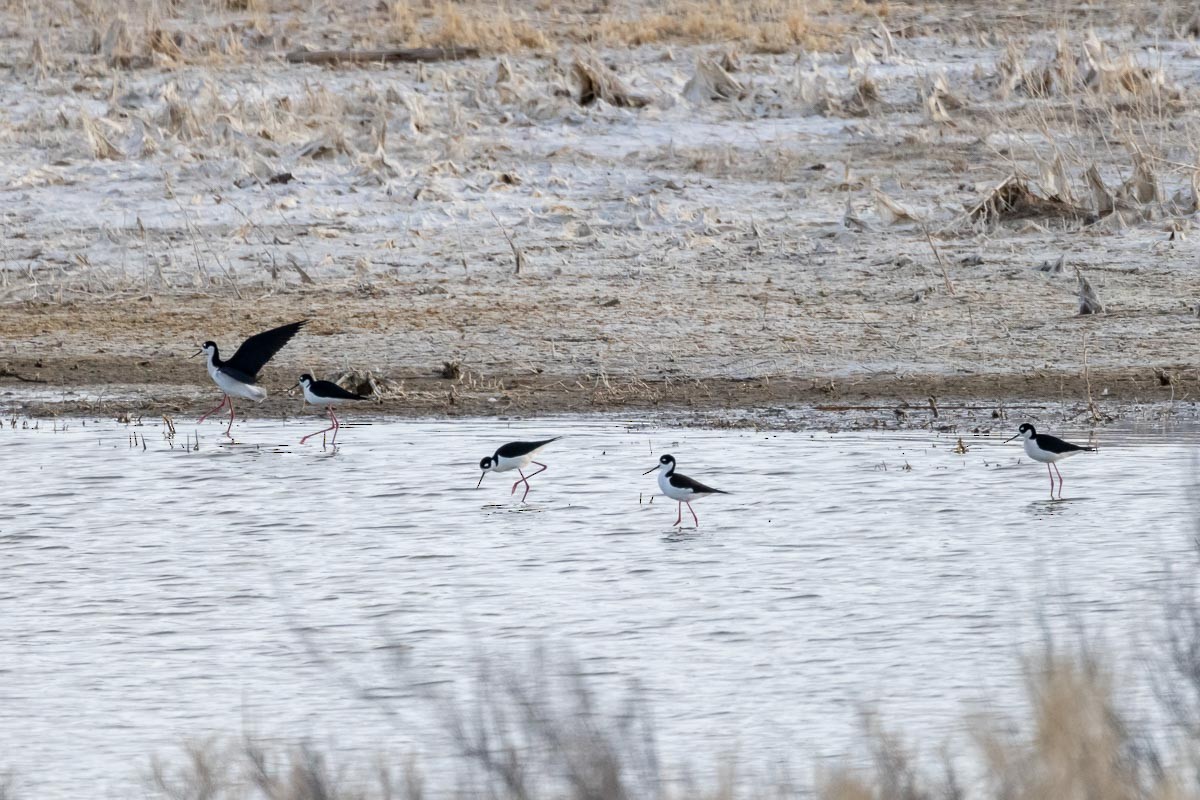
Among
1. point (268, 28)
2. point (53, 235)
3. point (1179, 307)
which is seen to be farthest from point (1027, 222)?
point (268, 28)

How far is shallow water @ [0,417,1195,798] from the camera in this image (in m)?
5.88

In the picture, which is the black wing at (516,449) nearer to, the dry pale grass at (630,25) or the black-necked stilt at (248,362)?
the black-necked stilt at (248,362)

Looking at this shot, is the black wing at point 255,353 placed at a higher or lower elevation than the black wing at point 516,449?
higher

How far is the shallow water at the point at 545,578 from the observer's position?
19.3 ft

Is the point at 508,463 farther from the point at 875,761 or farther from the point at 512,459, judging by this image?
the point at 875,761

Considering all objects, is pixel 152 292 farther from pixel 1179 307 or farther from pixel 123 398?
pixel 1179 307

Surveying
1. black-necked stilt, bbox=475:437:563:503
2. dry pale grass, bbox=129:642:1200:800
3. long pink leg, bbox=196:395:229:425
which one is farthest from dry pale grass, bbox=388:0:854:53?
dry pale grass, bbox=129:642:1200:800

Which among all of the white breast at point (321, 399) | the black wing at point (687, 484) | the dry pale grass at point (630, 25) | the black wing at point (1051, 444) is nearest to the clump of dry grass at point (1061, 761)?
the black wing at point (687, 484)

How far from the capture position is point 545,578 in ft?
25.3

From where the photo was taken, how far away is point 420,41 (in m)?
20.2

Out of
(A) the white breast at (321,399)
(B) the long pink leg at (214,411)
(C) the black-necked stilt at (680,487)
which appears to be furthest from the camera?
(B) the long pink leg at (214,411)

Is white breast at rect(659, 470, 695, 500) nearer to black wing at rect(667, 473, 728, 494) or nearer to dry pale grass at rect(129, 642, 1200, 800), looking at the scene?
black wing at rect(667, 473, 728, 494)

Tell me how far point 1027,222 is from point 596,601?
26.3ft

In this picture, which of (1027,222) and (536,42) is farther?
(536,42)
